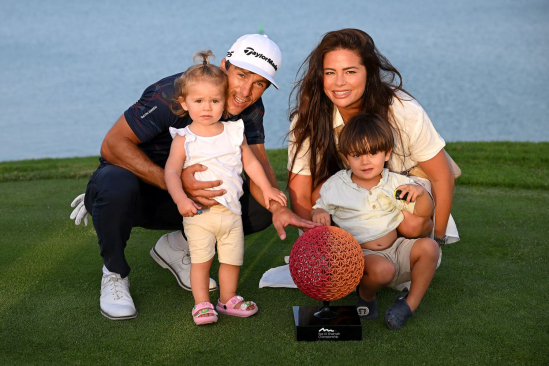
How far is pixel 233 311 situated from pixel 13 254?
5.20 feet

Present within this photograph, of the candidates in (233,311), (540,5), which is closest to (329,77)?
(233,311)

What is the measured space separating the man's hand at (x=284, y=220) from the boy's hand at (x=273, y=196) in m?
0.03

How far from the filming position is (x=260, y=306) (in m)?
2.90

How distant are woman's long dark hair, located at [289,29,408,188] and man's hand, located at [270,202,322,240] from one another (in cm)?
40

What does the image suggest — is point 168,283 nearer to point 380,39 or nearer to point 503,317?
point 503,317

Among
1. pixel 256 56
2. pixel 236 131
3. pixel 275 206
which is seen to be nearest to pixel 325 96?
pixel 256 56

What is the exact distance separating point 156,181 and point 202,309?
A: 2.41ft

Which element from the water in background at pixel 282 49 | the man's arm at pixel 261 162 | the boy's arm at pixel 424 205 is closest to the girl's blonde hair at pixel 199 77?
the man's arm at pixel 261 162

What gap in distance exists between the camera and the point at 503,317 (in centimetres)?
270

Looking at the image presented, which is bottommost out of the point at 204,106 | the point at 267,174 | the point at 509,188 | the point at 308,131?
the point at 509,188

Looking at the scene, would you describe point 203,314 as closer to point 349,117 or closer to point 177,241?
point 177,241

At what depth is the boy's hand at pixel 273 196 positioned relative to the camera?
2992mm

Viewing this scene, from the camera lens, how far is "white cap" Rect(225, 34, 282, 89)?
304 cm

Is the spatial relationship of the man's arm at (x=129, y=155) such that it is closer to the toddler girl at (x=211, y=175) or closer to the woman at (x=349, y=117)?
the toddler girl at (x=211, y=175)
